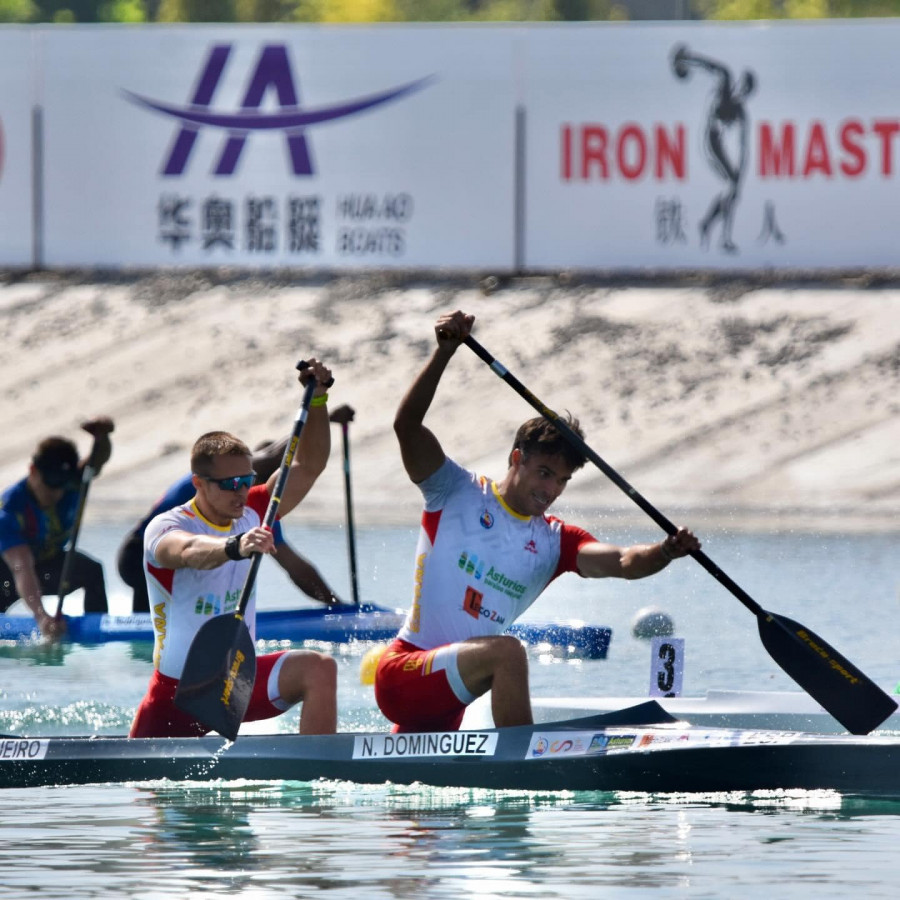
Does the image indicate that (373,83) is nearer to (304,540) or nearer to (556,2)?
(304,540)

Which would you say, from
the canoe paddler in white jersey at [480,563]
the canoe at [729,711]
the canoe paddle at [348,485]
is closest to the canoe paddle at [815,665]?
the canoe paddler in white jersey at [480,563]

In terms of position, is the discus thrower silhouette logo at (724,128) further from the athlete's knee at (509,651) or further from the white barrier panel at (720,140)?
the athlete's knee at (509,651)

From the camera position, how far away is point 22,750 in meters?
8.44

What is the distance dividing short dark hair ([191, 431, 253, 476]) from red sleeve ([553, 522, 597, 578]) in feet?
3.81

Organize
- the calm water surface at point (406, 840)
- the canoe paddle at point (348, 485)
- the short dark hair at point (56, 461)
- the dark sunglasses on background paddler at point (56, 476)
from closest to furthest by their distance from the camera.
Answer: the calm water surface at point (406, 840)
the short dark hair at point (56, 461)
the dark sunglasses on background paddler at point (56, 476)
the canoe paddle at point (348, 485)

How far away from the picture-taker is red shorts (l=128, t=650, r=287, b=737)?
26.7 feet

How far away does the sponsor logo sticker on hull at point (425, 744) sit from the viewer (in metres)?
7.99

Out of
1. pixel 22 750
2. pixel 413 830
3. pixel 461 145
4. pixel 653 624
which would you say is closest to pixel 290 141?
pixel 461 145

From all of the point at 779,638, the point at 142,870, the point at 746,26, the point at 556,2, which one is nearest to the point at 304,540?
the point at 746,26

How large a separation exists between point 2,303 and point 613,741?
17.5 meters

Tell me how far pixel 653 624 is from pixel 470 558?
5.72 m

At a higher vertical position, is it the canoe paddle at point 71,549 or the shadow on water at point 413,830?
the canoe paddle at point 71,549

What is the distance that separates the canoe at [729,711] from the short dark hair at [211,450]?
206cm

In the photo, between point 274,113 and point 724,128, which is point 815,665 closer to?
point 724,128
